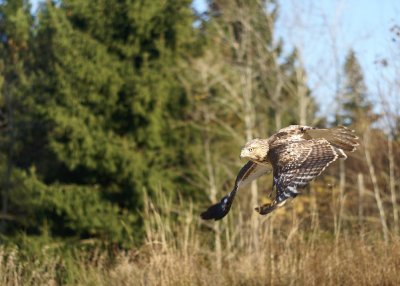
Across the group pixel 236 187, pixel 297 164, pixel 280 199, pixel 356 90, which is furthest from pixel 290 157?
pixel 356 90

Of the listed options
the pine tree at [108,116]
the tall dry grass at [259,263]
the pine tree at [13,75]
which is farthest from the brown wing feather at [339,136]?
the pine tree at [13,75]

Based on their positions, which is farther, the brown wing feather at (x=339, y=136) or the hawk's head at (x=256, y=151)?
the brown wing feather at (x=339, y=136)

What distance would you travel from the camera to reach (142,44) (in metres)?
23.5

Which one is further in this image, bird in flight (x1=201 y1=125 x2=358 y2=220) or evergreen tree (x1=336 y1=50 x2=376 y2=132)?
evergreen tree (x1=336 y1=50 x2=376 y2=132)

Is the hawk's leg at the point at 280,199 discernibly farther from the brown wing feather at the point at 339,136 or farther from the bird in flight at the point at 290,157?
the brown wing feather at the point at 339,136

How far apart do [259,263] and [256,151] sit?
2.21 meters

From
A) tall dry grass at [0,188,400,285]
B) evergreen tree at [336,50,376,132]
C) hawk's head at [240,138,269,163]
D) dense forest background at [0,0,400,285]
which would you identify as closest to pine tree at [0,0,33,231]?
dense forest background at [0,0,400,285]

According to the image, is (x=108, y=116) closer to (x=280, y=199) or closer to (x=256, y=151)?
(x=256, y=151)

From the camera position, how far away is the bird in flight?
20.1 ft

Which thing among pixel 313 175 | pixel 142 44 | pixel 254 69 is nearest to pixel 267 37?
pixel 254 69

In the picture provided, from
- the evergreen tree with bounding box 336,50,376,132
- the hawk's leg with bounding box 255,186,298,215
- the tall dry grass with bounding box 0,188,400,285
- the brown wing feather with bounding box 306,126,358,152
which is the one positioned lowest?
the tall dry grass with bounding box 0,188,400,285

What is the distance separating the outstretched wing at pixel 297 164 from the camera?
5996 millimetres

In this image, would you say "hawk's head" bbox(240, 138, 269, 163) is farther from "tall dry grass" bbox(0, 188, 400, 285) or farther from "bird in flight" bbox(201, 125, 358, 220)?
"tall dry grass" bbox(0, 188, 400, 285)

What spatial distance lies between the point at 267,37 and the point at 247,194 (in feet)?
19.7
